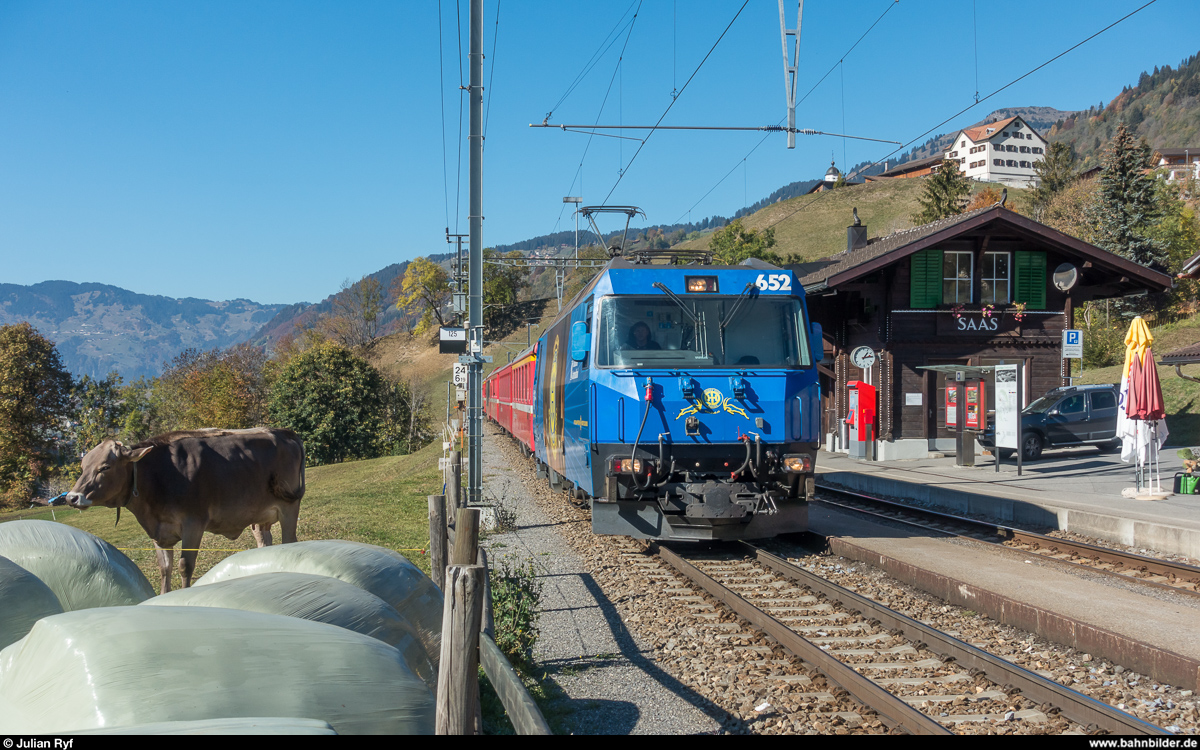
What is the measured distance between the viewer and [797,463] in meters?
9.73

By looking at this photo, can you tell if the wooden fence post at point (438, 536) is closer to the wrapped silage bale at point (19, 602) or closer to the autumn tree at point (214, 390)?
the wrapped silage bale at point (19, 602)

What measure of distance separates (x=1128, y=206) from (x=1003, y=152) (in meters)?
103

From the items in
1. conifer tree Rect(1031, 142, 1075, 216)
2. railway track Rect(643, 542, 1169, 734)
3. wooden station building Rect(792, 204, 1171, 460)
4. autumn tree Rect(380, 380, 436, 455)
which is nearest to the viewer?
railway track Rect(643, 542, 1169, 734)

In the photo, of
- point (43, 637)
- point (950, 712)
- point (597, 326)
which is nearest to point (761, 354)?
point (597, 326)

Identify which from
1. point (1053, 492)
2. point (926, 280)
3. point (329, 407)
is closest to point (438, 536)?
point (1053, 492)

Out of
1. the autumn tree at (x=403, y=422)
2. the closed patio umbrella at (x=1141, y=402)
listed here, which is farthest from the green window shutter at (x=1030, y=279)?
the autumn tree at (x=403, y=422)

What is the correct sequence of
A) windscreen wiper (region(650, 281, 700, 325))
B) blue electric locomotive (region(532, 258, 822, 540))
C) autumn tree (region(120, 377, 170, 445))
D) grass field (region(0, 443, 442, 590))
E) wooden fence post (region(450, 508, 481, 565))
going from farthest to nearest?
autumn tree (region(120, 377, 170, 445)), grass field (region(0, 443, 442, 590)), windscreen wiper (region(650, 281, 700, 325)), blue electric locomotive (region(532, 258, 822, 540)), wooden fence post (region(450, 508, 481, 565))

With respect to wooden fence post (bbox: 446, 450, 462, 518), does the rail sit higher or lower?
lower

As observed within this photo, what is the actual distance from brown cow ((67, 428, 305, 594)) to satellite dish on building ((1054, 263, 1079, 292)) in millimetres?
22275

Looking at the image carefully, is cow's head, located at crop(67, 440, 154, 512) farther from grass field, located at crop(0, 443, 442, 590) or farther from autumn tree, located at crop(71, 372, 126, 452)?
autumn tree, located at crop(71, 372, 126, 452)

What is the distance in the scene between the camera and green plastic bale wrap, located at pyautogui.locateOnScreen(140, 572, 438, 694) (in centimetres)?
Result: 372

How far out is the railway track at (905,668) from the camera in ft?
15.8

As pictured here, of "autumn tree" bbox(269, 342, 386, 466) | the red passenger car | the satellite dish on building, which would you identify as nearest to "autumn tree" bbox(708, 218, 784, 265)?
"autumn tree" bbox(269, 342, 386, 466)

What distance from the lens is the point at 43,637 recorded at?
109 inches
